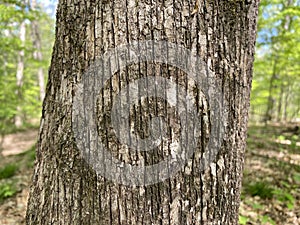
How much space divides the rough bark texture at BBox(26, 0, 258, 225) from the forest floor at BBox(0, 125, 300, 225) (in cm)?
218

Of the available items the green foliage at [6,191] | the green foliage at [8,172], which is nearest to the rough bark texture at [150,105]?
the green foliage at [6,191]

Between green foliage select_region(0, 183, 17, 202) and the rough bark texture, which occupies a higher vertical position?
the rough bark texture

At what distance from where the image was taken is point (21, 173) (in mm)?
5234

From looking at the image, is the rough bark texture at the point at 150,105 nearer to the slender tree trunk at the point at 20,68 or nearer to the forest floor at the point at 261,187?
the forest floor at the point at 261,187

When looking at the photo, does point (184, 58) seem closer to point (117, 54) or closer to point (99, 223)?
point (117, 54)

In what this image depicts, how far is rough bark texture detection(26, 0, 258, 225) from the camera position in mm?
993

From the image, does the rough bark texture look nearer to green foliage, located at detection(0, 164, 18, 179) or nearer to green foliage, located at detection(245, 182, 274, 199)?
green foliage, located at detection(245, 182, 274, 199)

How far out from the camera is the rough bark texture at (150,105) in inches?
39.1

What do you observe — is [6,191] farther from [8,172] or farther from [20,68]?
[20,68]

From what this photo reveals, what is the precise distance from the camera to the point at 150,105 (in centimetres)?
100

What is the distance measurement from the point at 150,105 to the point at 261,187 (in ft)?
11.0

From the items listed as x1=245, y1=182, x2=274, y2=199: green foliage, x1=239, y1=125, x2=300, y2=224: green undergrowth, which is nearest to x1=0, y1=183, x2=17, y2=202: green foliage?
x1=239, y1=125, x2=300, y2=224: green undergrowth

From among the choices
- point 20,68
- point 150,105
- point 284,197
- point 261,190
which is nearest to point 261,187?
point 261,190

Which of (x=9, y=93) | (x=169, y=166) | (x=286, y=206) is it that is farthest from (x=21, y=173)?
(x=169, y=166)
